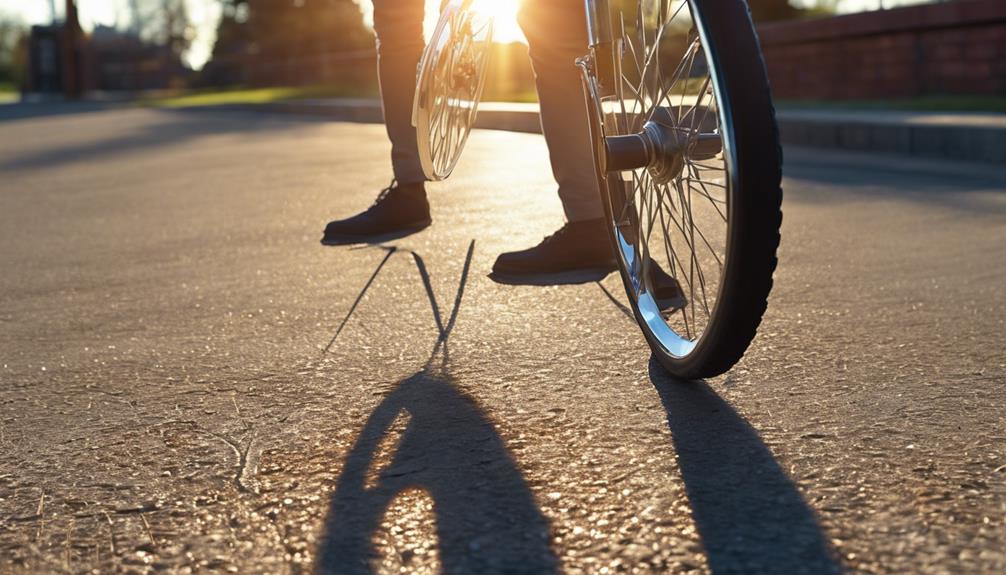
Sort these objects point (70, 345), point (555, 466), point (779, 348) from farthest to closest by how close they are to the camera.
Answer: point (70, 345), point (779, 348), point (555, 466)

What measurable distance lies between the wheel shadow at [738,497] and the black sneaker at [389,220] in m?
2.20

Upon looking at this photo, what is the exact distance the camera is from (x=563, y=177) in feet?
11.3

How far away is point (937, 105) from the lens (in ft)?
33.9

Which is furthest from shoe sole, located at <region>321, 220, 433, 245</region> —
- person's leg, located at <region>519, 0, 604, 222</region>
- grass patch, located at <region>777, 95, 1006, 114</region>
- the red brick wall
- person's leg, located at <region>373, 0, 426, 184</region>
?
the red brick wall

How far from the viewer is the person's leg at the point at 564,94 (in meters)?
3.28

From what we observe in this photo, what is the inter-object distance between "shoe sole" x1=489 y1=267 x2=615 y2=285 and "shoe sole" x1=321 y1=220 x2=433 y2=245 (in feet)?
2.99

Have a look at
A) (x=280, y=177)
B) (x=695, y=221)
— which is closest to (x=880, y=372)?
(x=695, y=221)

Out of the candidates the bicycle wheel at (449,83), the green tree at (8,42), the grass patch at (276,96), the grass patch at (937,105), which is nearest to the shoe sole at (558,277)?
the bicycle wheel at (449,83)

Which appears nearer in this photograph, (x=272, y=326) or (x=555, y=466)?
(x=555, y=466)

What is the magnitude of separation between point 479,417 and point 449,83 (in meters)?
1.61

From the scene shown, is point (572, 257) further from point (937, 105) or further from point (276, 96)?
point (276, 96)

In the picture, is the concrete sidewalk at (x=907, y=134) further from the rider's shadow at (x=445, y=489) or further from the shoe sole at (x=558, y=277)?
the rider's shadow at (x=445, y=489)

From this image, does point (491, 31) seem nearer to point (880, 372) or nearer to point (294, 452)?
point (880, 372)

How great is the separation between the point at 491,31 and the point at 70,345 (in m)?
1.40
